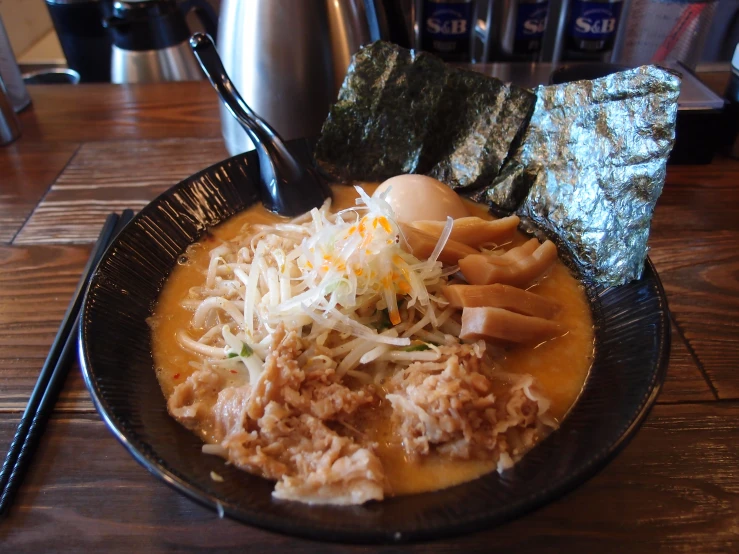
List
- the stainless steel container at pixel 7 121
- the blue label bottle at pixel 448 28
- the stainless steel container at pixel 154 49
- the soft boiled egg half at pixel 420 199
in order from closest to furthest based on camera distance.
A: 1. the soft boiled egg half at pixel 420 199
2. the stainless steel container at pixel 7 121
3. the blue label bottle at pixel 448 28
4. the stainless steel container at pixel 154 49

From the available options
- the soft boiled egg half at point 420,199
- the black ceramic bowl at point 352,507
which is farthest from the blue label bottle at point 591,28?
the black ceramic bowl at point 352,507

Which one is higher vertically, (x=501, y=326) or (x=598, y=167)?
(x=598, y=167)

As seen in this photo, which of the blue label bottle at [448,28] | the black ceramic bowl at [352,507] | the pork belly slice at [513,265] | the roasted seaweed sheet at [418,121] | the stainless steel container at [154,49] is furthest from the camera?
the stainless steel container at [154,49]

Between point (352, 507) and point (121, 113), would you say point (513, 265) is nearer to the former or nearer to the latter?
point (352, 507)

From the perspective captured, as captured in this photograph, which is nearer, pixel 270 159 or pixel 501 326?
pixel 501 326

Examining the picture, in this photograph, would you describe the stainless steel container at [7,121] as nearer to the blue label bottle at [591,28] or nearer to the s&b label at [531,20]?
the s&b label at [531,20]

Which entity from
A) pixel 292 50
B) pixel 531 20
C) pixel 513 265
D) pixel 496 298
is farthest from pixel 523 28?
pixel 496 298

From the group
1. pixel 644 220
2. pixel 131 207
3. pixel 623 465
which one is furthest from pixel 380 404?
pixel 131 207
